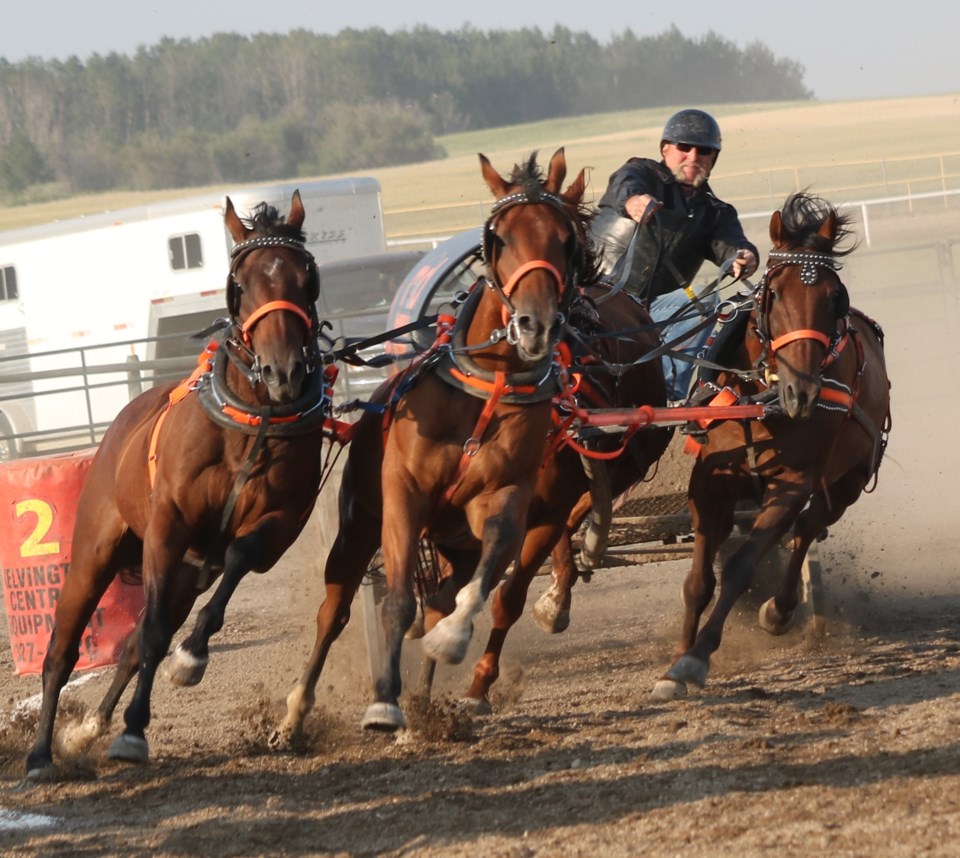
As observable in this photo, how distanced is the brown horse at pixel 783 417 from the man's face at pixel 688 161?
718mm

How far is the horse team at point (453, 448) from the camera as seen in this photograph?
549cm

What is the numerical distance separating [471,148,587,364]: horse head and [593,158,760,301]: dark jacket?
185 cm

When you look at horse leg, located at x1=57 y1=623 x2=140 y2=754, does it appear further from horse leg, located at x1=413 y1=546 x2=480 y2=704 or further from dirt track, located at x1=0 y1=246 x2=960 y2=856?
horse leg, located at x1=413 y1=546 x2=480 y2=704

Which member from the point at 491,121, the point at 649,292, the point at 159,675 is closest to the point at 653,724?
the point at 649,292

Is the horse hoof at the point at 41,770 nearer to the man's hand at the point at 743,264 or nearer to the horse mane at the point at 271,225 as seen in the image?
the horse mane at the point at 271,225

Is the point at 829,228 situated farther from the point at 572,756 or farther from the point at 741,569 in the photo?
the point at 572,756

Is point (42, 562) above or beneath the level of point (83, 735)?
above

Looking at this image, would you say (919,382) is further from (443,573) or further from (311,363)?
(311,363)

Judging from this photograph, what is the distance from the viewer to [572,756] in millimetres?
5672

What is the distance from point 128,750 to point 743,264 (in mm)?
3615

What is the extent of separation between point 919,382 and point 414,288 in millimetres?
12626

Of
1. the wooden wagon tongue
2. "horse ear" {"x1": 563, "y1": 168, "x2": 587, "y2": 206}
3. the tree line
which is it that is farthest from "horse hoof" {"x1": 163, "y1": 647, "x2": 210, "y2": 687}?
the tree line

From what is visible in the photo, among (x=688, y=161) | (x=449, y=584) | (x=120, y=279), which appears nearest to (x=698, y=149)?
(x=688, y=161)

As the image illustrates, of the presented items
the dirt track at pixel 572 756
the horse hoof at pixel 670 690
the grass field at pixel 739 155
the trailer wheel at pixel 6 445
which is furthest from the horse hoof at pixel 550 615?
the grass field at pixel 739 155
